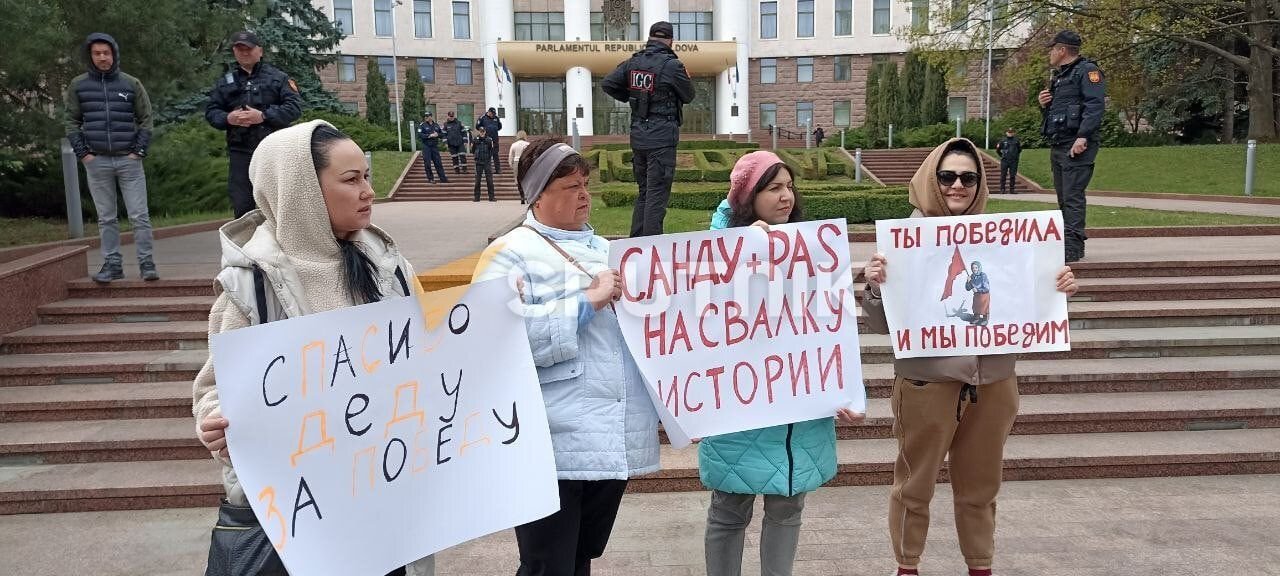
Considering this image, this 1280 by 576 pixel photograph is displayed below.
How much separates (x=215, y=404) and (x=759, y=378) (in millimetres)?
1773

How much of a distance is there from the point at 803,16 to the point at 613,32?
1194cm

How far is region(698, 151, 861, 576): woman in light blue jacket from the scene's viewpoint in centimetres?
306

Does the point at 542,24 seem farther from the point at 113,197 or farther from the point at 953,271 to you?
the point at 953,271

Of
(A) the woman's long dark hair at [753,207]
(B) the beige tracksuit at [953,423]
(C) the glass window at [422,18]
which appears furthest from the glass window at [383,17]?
(B) the beige tracksuit at [953,423]

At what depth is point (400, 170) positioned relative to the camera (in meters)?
26.5

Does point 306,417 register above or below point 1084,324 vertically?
above

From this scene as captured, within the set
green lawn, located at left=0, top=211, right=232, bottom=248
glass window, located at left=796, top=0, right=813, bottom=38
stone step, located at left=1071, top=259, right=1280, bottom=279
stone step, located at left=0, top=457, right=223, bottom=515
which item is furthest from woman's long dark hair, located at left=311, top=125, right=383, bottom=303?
glass window, located at left=796, top=0, right=813, bottom=38

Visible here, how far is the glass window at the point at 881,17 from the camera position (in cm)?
5147

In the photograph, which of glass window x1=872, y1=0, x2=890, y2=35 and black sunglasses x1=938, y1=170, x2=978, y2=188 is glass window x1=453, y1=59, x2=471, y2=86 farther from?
black sunglasses x1=938, y1=170, x2=978, y2=188

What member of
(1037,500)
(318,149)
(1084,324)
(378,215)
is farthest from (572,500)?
(378,215)

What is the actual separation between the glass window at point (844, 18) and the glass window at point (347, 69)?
94.2 feet

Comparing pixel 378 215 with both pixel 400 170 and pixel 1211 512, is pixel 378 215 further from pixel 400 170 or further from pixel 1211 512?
pixel 1211 512

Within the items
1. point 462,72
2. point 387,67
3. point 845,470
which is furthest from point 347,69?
point 845,470

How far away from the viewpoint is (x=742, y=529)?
3.21 metres
